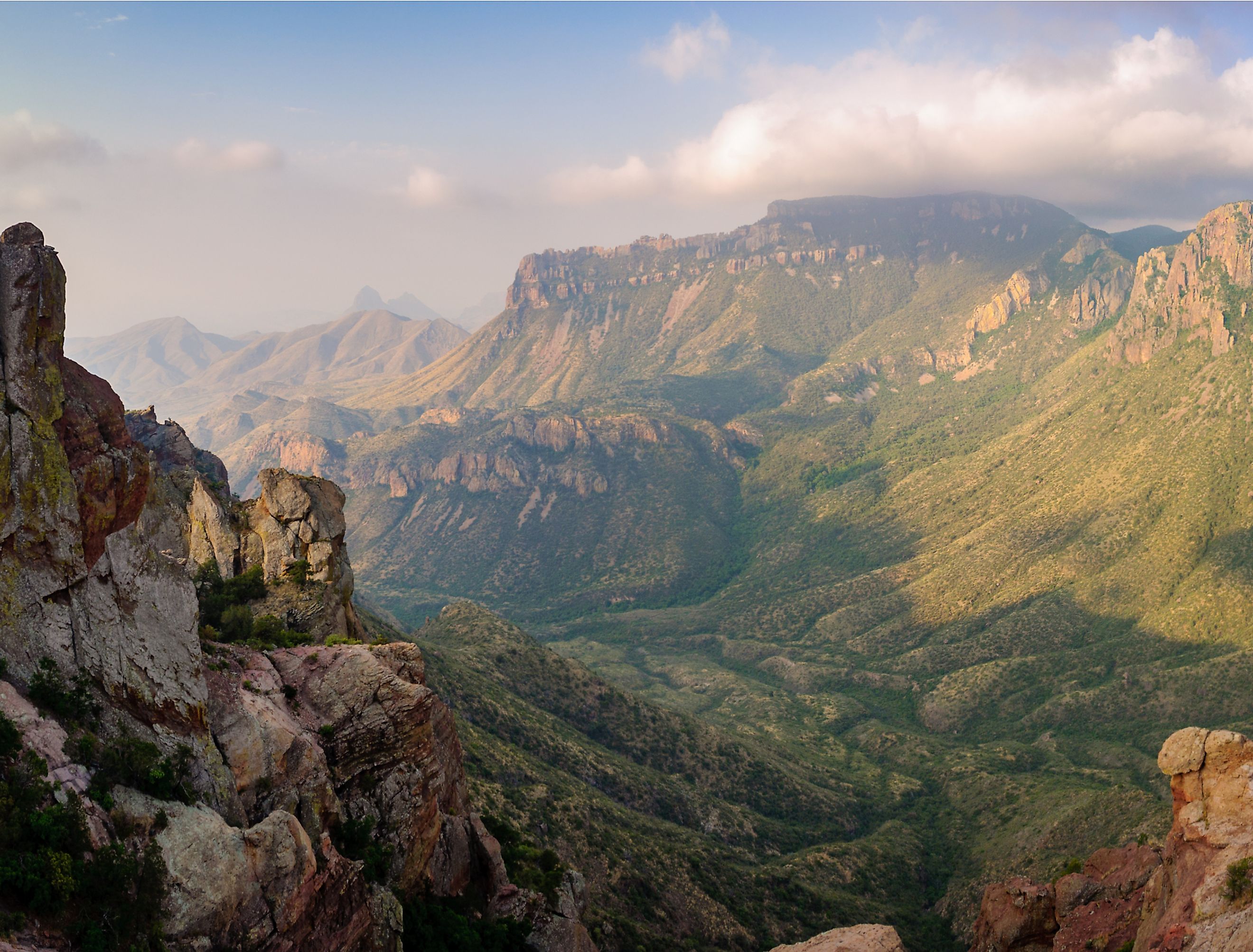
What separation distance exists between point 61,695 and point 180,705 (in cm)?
420

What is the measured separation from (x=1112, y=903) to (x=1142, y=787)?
8987 centimetres

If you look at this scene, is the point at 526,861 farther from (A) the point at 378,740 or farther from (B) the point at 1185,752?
(B) the point at 1185,752

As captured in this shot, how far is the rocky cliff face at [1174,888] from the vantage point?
34.4 m

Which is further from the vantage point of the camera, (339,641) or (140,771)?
(339,641)

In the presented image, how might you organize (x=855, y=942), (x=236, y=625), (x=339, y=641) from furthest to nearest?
(x=855, y=942), (x=339, y=641), (x=236, y=625)

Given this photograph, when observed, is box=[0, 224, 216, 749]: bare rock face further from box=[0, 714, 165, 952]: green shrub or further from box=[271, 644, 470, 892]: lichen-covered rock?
box=[271, 644, 470, 892]: lichen-covered rock

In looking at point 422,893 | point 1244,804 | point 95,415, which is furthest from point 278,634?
point 1244,804

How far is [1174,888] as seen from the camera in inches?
1548

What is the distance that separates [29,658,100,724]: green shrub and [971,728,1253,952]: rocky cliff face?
44791 mm

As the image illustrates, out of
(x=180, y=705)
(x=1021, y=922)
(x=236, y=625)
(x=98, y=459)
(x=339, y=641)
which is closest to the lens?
(x=98, y=459)

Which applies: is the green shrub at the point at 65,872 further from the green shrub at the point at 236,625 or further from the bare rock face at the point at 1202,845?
the bare rock face at the point at 1202,845

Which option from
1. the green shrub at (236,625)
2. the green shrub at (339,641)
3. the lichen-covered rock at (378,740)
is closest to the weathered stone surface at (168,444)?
the green shrub at (236,625)

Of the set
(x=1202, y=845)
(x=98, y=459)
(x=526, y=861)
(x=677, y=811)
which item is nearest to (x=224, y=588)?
(x=98, y=459)

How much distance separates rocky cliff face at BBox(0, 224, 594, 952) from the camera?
25562 mm
